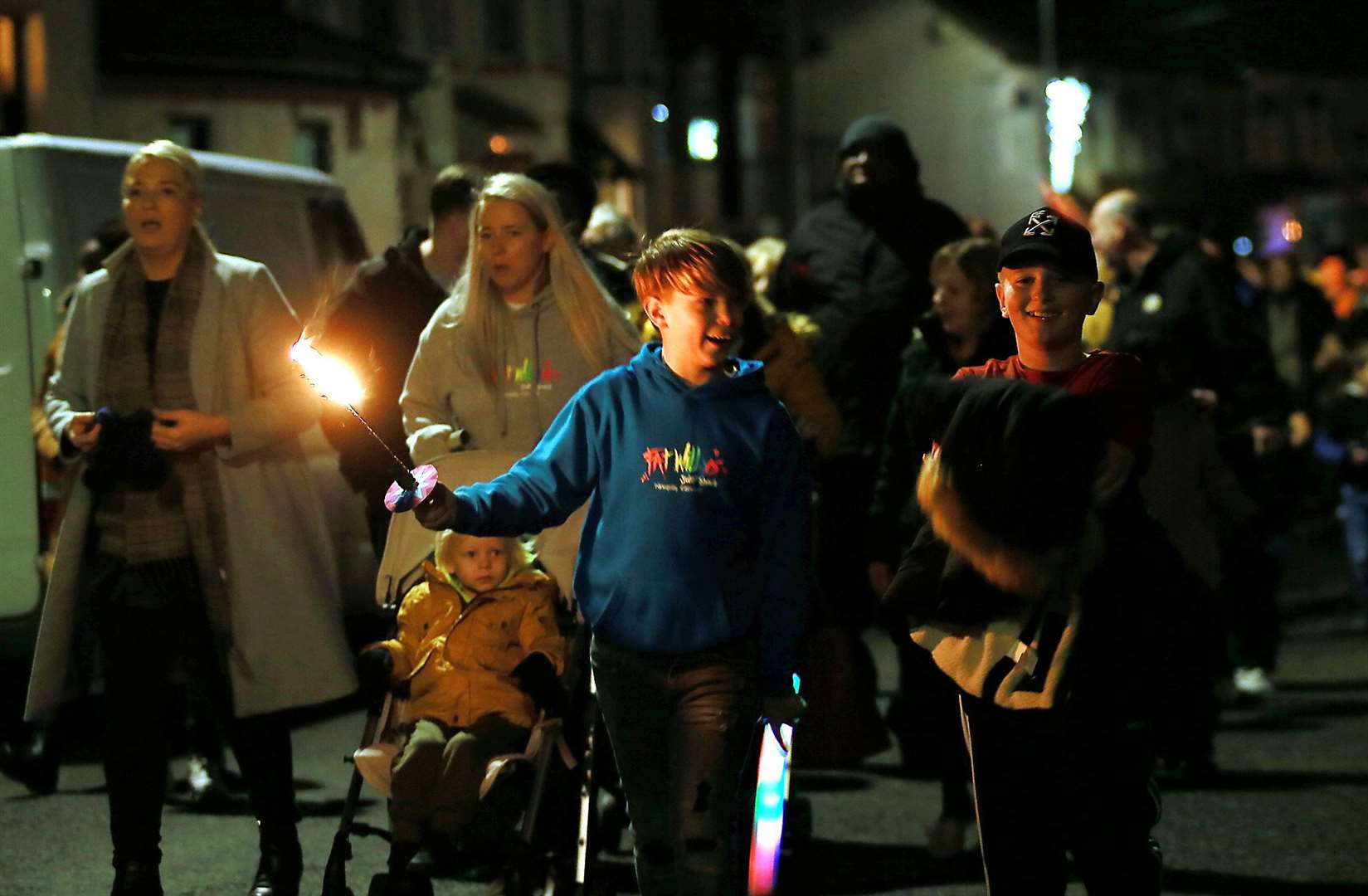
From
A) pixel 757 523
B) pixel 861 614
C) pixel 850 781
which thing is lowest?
pixel 850 781

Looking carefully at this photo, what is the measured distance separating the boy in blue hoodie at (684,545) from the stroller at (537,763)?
1.00 meters

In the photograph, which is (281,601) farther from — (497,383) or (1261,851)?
(1261,851)

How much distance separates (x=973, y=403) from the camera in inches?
198

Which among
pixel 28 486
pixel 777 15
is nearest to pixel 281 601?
pixel 28 486

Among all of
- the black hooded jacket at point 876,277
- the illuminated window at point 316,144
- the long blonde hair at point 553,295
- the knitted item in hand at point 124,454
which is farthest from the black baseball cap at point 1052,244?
the illuminated window at point 316,144

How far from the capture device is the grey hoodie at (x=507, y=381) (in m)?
6.83

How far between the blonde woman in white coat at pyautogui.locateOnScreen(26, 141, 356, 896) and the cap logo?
2.51 meters

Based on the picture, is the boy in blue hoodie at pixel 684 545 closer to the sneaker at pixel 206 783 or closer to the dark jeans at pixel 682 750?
the dark jeans at pixel 682 750

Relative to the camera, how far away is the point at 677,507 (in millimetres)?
5309

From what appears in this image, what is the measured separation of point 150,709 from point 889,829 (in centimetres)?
268

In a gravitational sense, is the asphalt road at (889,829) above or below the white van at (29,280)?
below

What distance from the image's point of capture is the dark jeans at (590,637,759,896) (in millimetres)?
5285

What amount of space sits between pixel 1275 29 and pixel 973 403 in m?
40.0

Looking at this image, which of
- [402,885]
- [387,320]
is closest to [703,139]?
[387,320]
